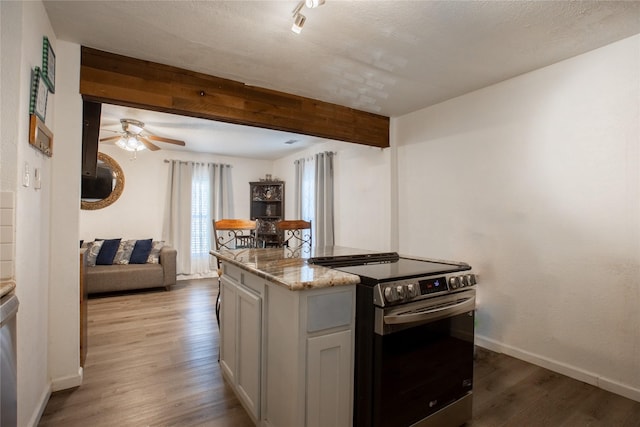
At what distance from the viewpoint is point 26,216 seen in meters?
1.55

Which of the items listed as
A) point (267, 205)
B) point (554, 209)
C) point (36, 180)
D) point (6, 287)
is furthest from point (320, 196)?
point (6, 287)

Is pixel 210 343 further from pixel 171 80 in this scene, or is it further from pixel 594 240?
pixel 594 240

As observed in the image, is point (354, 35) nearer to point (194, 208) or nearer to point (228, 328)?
point (228, 328)

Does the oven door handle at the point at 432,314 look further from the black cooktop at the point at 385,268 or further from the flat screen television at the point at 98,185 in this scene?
the flat screen television at the point at 98,185

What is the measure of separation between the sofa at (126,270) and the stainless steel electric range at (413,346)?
4.15m

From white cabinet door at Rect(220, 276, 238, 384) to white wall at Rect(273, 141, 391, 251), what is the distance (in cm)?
219

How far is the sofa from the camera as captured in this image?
14.5ft

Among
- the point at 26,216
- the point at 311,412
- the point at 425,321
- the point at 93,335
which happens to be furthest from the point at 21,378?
the point at 425,321

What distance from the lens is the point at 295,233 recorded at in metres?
5.27

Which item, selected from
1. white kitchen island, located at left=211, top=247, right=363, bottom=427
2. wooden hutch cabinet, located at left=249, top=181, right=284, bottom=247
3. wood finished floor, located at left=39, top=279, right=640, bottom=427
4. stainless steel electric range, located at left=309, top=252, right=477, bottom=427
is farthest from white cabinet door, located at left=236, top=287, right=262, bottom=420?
wooden hutch cabinet, located at left=249, top=181, right=284, bottom=247

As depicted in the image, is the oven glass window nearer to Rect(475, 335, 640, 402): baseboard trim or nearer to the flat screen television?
Rect(475, 335, 640, 402): baseboard trim

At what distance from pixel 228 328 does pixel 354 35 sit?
2.18 meters

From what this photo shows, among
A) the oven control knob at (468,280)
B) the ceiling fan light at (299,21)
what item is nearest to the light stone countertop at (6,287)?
the ceiling fan light at (299,21)

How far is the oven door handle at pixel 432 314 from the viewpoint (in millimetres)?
1385
